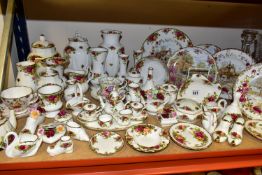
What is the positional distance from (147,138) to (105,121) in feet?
0.46

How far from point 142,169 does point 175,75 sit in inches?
17.8

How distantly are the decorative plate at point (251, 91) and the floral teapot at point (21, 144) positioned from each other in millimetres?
677

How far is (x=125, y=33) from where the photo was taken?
1.13 m

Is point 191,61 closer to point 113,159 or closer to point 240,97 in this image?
point 240,97

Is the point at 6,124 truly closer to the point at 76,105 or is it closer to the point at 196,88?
the point at 76,105

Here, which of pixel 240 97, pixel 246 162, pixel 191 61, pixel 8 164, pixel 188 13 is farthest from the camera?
pixel 188 13

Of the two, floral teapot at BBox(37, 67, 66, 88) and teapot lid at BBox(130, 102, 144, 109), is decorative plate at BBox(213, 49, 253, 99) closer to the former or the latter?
teapot lid at BBox(130, 102, 144, 109)

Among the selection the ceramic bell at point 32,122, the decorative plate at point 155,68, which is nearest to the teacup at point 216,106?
the decorative plate at point 155,68

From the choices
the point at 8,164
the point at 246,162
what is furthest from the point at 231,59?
the point at 8,164

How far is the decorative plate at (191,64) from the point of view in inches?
39.3

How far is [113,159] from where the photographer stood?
0.69 meters

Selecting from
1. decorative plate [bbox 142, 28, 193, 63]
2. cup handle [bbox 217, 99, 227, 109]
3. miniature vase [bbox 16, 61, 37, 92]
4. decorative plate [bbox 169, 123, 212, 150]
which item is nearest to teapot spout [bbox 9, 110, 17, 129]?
miniature vase [bbox 16, 61, 37, 92]

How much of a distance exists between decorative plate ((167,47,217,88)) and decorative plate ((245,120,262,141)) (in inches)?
8.5

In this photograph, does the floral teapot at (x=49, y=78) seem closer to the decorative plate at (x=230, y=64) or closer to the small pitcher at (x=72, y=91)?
the small pitcher at (x=72, y=91)
